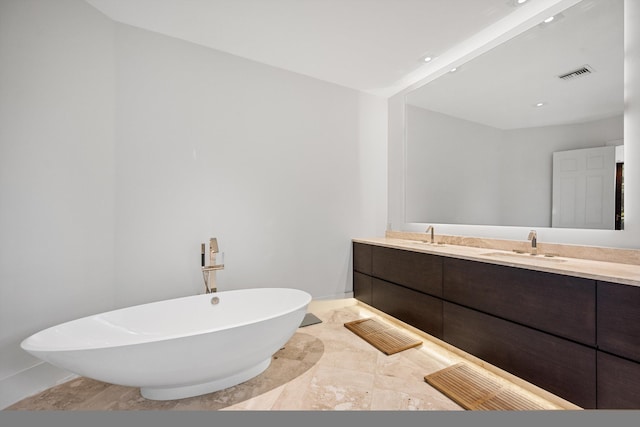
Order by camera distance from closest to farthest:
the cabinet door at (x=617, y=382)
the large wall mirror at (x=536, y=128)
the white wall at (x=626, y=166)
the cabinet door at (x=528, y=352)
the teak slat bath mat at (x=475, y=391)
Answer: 1. the cabinet door at (x=617, y=382)
2. the cabinet door at (x=528, y=352)
3. the teak slat bath mat at (x=475, y=391)
4. the white wall at (x=626, y=166)
5. the large wall mirror at (x=536, y=128)

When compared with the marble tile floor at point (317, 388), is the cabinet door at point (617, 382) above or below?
above

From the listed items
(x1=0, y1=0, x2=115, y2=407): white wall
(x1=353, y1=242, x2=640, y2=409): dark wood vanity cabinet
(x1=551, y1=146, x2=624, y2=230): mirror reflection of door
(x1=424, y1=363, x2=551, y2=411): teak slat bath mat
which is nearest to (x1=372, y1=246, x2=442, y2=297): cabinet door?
(x1=353, y1=242, x2=640, y2=409): dark wood vanity cabinet

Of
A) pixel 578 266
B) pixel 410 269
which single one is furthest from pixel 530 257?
pixel 410 269

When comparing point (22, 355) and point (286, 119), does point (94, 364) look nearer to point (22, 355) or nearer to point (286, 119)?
point (22, 355)

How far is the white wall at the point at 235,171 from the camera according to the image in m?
2.02

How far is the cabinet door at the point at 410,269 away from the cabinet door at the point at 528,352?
0.68ft

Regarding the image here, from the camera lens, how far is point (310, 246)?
2770mm

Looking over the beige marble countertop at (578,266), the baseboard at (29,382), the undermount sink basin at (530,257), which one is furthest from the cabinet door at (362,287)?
the baseboard at (29,382)

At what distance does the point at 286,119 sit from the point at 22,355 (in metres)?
2.40

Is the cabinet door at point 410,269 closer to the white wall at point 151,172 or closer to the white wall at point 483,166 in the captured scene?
the white wall at point 151,172

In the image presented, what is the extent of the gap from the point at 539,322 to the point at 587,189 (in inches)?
36.1

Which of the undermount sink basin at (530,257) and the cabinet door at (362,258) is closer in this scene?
the undermount sink basin at (530,257)

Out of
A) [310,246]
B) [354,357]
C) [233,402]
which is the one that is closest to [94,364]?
[233,402]

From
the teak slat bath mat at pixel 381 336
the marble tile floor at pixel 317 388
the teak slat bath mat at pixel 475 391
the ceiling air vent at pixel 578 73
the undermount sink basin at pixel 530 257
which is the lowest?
the marble tile floor at pixel 317 388
